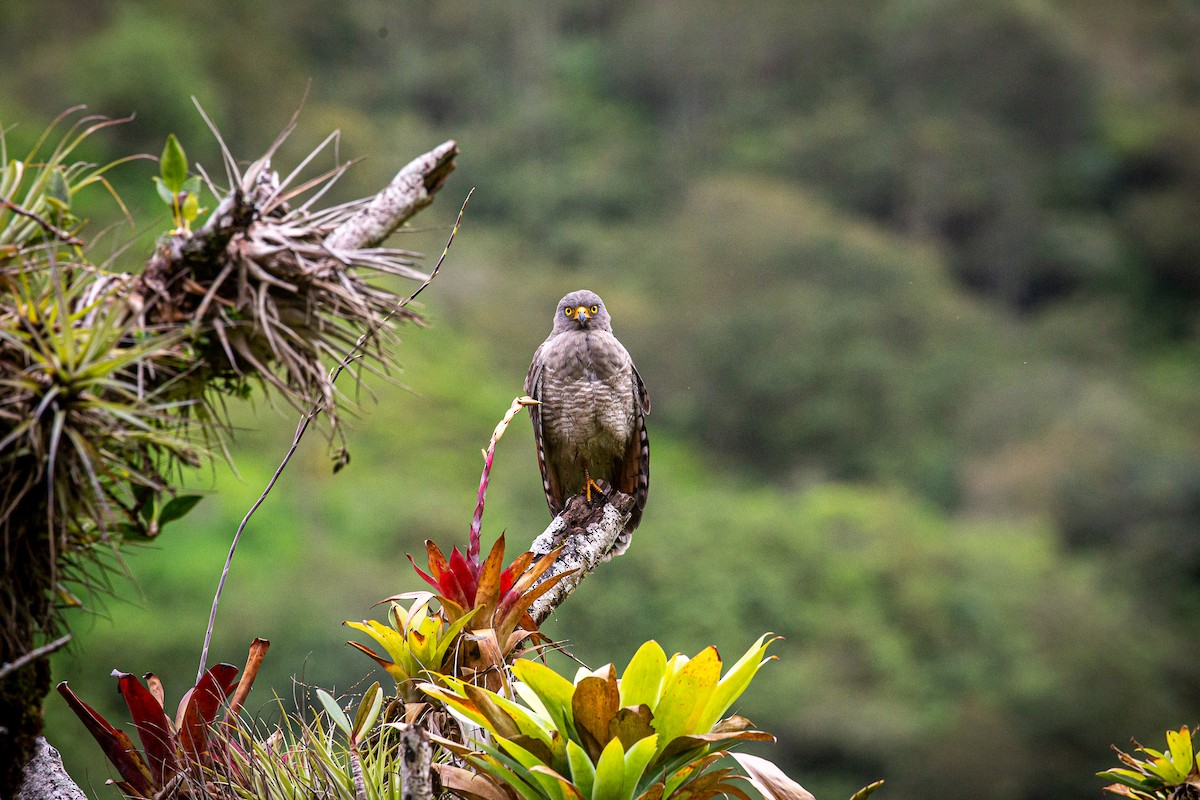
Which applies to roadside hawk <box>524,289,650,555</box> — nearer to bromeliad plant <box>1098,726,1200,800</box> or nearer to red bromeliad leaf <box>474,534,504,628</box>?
red bromeliad leaf <box>474,534,504,628</box>

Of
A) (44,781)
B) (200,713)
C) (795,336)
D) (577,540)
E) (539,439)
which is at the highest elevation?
(795,336)

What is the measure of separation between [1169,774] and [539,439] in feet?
9.70

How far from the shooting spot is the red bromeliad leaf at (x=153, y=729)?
2.82 metres

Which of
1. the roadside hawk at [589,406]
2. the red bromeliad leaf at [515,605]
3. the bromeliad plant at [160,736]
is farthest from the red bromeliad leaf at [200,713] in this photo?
the roadside hawk at [589,406]

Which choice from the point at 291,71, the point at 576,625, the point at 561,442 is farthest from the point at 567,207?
the point at 561,442

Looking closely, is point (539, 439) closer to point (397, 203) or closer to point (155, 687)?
point (155, 687)

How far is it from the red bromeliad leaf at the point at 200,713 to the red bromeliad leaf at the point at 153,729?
0.13ft

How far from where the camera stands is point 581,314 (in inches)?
204

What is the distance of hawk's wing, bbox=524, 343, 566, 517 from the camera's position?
16.8ft

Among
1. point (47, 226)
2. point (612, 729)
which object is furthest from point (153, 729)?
point (47, 226)

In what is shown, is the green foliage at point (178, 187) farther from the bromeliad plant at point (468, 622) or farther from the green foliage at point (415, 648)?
the green foliage at point (415, 648)

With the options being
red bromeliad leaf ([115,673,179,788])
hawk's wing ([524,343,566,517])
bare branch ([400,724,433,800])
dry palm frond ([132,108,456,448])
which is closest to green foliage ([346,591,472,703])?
red bromeliad leaf ([115,673,179,788])

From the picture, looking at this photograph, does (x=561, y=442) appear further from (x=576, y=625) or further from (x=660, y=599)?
(x=660, y=599)

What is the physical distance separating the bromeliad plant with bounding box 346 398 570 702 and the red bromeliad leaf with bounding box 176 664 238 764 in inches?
14.5
